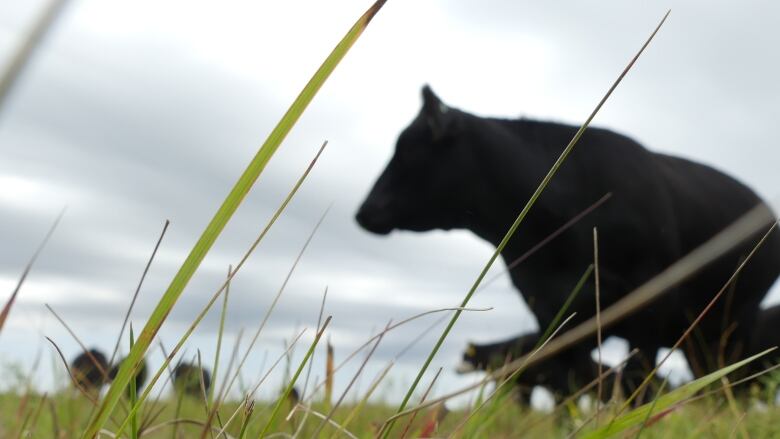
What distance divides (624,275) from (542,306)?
0.49m

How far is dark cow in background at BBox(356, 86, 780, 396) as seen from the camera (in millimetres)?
4469

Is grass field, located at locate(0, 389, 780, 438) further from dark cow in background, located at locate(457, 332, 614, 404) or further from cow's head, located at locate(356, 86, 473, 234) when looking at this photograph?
cow's head, located at locate(356, 86, 473, 234)

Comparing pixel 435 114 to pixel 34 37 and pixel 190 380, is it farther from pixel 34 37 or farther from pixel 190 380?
pixel 34 37

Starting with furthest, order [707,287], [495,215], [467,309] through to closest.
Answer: [707,287], [495,215], [467,309]

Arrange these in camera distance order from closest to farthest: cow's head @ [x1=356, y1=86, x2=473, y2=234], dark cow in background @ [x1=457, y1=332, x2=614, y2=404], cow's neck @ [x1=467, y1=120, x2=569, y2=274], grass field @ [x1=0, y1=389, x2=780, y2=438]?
grass field @ [x1=0, y1=389, x2=780, y2=438]
cow's neck @ [x1=467, y1=120, x2=569, y2=274]
cow's head @ [x1=356, y1=86, x2=473, y2=234]
dark cow in background @ [x1=457, y1=332, x2=614, y2=404]

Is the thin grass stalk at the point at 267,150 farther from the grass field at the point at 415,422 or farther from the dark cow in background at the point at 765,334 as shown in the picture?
the dark cow in background at the point at 765,334

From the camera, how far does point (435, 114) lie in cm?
456

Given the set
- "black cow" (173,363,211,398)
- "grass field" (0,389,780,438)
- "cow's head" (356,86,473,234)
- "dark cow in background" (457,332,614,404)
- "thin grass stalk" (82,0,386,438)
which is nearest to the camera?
"thin grass stalk" (82,0,386,438)

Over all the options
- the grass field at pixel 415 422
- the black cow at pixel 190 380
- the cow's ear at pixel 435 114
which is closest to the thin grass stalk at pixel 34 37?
the black cow at pixel 190 380

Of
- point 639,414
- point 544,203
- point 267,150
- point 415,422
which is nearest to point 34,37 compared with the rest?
point 267,150

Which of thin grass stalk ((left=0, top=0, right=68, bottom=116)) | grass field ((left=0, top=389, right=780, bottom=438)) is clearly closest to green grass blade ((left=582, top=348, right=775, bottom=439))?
grass field ((left=0, top=389, right=780, bottom=438))

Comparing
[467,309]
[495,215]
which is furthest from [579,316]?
[467,309]

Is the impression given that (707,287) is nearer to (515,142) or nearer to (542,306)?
(542,306)

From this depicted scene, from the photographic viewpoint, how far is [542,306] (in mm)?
4605
